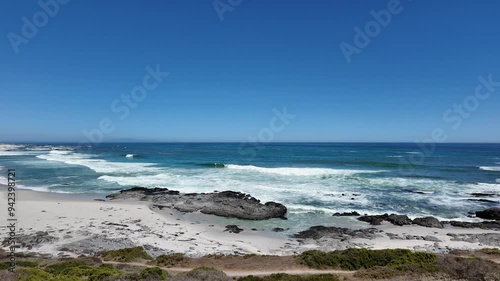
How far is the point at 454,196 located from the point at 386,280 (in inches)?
826

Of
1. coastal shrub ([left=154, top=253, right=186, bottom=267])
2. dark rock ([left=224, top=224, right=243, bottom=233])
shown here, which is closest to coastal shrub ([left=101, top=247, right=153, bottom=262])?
coastal shrub ([left=154, top=253, right=186, bottom=267])

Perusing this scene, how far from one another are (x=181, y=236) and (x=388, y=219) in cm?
1236

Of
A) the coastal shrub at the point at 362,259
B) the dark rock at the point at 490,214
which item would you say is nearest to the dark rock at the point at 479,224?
the dark rock at the point at 490,214

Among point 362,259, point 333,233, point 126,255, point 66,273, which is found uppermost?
point 66,273

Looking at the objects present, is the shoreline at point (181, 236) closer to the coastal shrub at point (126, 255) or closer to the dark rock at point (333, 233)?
the dark rock at point (333, 233)

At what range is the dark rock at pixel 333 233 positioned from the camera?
1530cm

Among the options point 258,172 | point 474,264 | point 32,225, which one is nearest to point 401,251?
point 474,264

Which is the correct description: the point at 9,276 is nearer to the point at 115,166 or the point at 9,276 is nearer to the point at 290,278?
the point at 290,278

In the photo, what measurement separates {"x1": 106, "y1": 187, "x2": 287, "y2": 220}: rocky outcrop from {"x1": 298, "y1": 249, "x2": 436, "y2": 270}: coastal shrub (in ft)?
26.2

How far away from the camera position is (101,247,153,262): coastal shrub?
37.0ft

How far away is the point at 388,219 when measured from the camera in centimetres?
1817

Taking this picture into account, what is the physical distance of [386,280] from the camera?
8695 millimetres

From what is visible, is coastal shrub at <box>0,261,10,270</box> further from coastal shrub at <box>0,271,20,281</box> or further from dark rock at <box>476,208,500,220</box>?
dark rock at <box>476,208,500,220</box>

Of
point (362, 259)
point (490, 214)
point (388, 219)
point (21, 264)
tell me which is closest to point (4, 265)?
point (21, 264)
